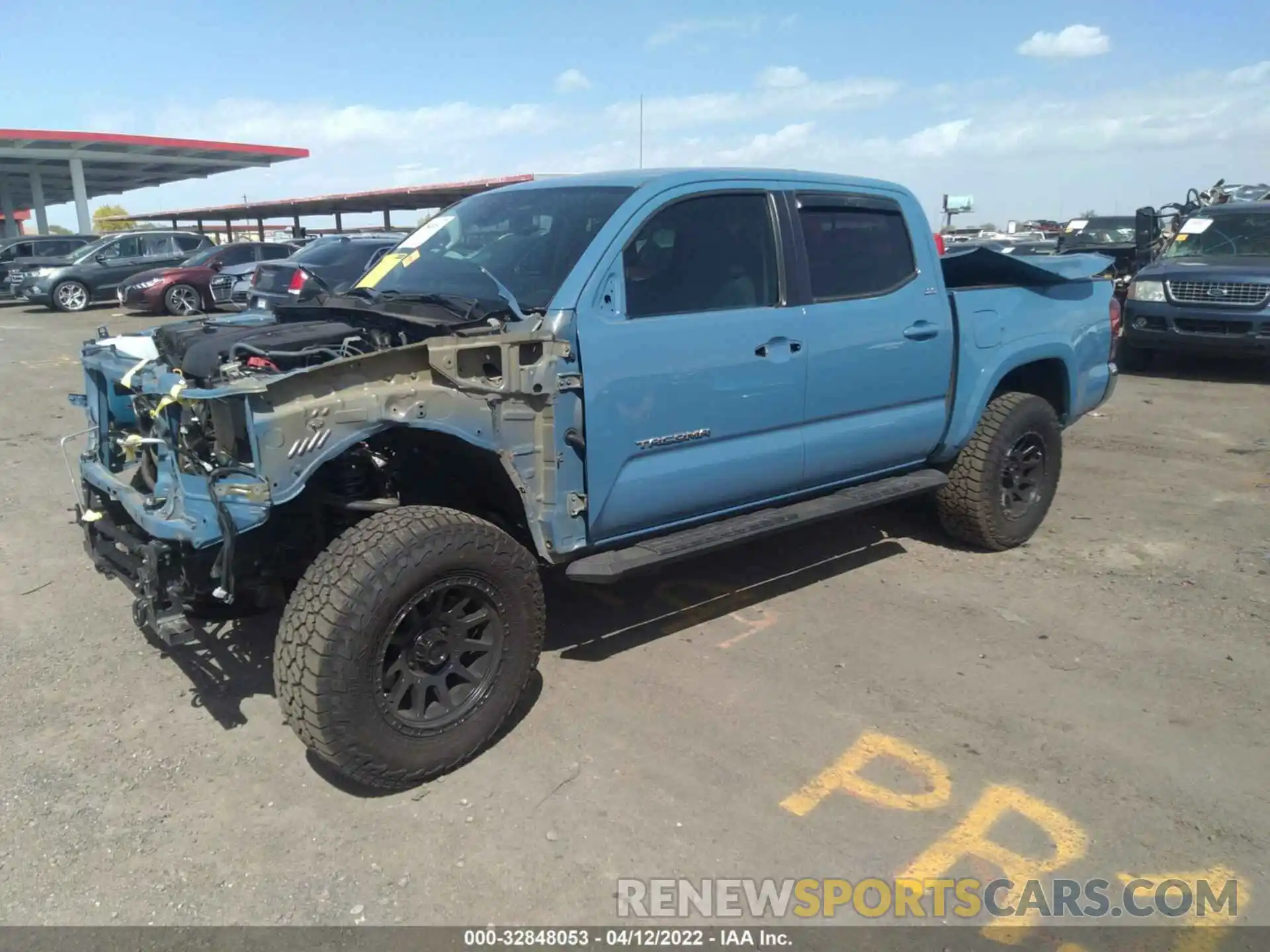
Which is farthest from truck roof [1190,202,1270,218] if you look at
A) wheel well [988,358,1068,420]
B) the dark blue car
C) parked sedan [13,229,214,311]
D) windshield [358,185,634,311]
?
parked sedan [13,229,214,311]

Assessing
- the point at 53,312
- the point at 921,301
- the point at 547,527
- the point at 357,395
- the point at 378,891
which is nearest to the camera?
the point at 378,891

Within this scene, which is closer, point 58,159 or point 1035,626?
point 1035,626

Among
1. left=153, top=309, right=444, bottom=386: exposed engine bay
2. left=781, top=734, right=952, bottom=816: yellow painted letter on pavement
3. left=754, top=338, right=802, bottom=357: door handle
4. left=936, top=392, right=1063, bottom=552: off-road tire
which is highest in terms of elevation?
left=153, top=309, right=444, bottom=386: exposed engine bay

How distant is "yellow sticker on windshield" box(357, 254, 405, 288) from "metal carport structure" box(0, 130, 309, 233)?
3294 centimetres

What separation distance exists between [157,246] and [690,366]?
806 inches

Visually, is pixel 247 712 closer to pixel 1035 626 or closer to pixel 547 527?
pixel 547 527

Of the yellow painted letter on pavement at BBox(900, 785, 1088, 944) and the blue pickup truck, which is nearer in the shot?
the yellow painted letter on pavement at BBox(900, 785, 1088, 944)

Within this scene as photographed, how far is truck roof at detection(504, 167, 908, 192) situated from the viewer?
3.80 meters

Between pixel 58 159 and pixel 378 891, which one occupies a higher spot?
pixel 58 159

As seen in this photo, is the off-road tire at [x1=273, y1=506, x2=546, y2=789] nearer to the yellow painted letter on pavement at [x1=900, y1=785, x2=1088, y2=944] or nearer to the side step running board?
the side step running board

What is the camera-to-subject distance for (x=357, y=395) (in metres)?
2.97

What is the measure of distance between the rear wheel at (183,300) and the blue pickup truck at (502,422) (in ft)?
49.1

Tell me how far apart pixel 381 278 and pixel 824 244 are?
2.00 metres

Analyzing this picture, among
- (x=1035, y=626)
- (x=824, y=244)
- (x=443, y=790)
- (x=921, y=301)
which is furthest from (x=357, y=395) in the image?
(x=1035, y=626)
